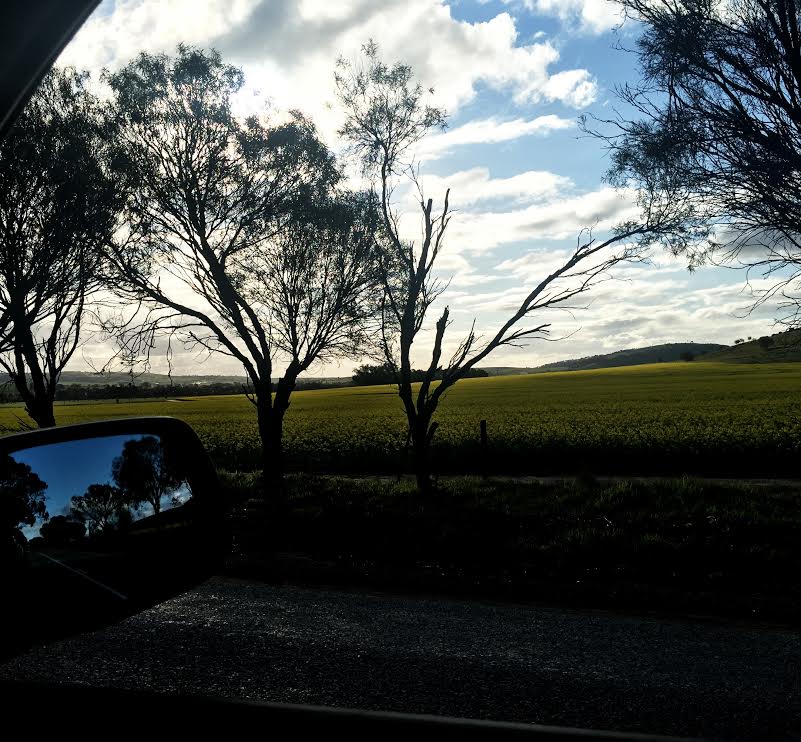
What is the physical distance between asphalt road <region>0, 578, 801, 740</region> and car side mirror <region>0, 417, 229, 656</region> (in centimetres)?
225

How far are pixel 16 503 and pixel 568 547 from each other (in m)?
8.53

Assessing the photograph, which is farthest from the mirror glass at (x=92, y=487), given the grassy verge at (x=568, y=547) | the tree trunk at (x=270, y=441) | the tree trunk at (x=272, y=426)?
the tree trunk at (x=272, y=426)

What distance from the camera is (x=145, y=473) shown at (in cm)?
183

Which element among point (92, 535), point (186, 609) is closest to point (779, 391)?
point (186, 609)

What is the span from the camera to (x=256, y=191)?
16.2 m

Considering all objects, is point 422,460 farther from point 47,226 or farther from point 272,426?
point 47,226

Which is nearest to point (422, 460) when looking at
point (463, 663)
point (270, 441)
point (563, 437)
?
point (270, 441)

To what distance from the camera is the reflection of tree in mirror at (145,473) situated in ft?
5.69

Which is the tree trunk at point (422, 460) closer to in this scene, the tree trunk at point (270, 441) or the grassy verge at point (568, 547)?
the grassy verge at point (568, 547)

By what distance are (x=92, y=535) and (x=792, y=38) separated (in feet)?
35.5

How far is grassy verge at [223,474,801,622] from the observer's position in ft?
24.0

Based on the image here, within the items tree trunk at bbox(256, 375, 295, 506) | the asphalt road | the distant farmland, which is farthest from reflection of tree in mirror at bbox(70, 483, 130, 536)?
the distant farmland

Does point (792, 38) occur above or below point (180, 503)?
above

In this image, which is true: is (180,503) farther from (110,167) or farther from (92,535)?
(110,167)
